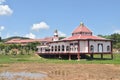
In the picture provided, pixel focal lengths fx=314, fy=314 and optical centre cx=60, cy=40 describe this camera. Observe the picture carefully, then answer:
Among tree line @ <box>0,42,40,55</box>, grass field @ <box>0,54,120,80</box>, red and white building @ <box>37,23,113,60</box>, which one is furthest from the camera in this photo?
tree line @ <box>0,42,40,55</box>

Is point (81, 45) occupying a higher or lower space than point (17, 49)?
higher

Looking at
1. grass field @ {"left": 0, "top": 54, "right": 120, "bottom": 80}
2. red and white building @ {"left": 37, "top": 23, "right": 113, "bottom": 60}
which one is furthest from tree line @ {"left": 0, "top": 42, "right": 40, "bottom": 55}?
grass field @ {"left": 0, "top": 54, "right": 120, "bottom": 80}

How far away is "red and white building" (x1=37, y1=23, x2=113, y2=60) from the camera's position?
51594 mm

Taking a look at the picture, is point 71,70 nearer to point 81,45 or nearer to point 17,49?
point 81,45

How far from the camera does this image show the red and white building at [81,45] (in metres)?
51.6

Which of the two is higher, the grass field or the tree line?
the tree line

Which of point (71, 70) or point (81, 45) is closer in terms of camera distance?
point (71, 70)

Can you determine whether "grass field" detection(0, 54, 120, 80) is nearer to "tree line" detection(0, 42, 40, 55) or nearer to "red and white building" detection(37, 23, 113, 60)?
"red and white building" detection(37, 23, 113, 60)

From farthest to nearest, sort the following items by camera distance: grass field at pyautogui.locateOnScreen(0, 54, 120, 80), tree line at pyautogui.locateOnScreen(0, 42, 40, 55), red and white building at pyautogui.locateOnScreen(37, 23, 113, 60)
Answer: tree line at pyautogui.locateOnScreen(0, 42, 40, 55), red and white building at pyautogui.locateOnScreen(37, 23, 113, 60), grass field at pyautogui.locateOnScreen(0, 54, 120, 80)

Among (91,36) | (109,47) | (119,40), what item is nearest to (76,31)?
(91,36)

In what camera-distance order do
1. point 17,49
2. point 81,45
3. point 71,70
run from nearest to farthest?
1. point 71,70
2. point 81,45
3. point 17,49

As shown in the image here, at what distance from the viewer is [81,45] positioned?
51625 millimetres

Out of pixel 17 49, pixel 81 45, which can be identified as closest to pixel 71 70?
pixel 81 45

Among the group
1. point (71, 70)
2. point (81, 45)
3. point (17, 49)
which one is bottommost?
point (71, 70)
